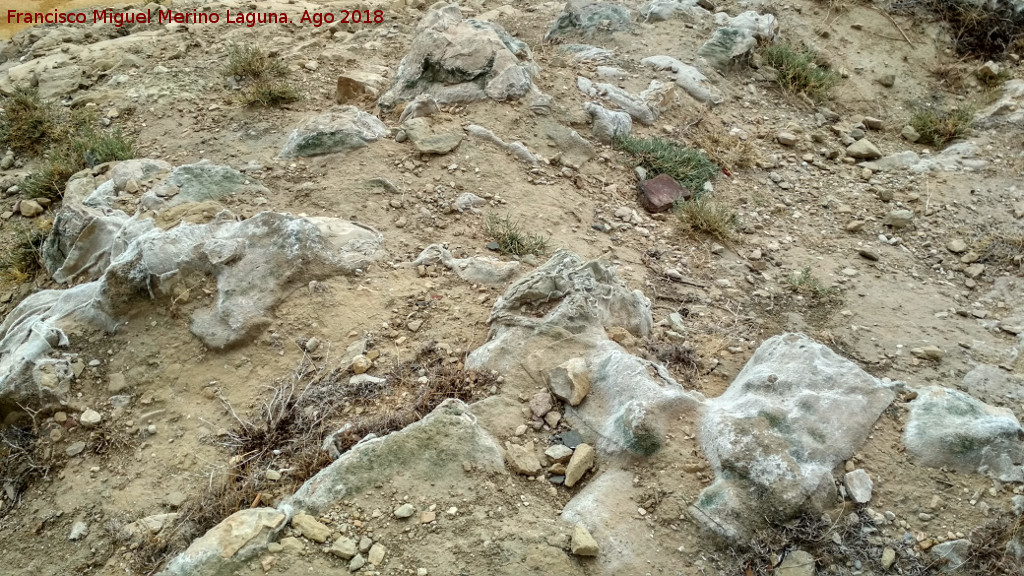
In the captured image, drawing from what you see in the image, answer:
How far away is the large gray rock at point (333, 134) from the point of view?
4836 millimetres

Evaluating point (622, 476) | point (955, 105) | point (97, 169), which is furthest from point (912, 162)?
point (97, 169)

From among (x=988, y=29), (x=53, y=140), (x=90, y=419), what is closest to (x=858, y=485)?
(x=90, y=419)

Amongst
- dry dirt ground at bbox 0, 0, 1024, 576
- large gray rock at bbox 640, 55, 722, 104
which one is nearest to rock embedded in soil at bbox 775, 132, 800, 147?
dry dirt ground at bbox 0, 0, 1024, 576

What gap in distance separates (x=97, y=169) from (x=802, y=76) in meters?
→ 5.20

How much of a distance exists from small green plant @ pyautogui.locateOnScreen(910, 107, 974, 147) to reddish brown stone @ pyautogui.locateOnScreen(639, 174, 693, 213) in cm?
214

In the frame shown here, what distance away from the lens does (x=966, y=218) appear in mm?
4938

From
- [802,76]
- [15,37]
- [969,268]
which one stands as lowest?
[15,37]

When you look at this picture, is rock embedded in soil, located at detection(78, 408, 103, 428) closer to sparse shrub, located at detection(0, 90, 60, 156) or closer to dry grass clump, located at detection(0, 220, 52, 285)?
dry grass clump, located at detection(0, 220, 52, 285)

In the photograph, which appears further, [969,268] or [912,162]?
[912,162]

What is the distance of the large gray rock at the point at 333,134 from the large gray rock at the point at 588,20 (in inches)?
88.1

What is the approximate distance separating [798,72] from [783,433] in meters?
4.10

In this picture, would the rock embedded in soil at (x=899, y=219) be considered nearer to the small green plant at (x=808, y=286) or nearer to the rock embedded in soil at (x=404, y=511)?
the small green plant at (x=808, y=286)

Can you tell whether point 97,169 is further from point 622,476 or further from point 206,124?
point 622,476

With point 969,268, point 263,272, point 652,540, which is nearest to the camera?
point 652,540
